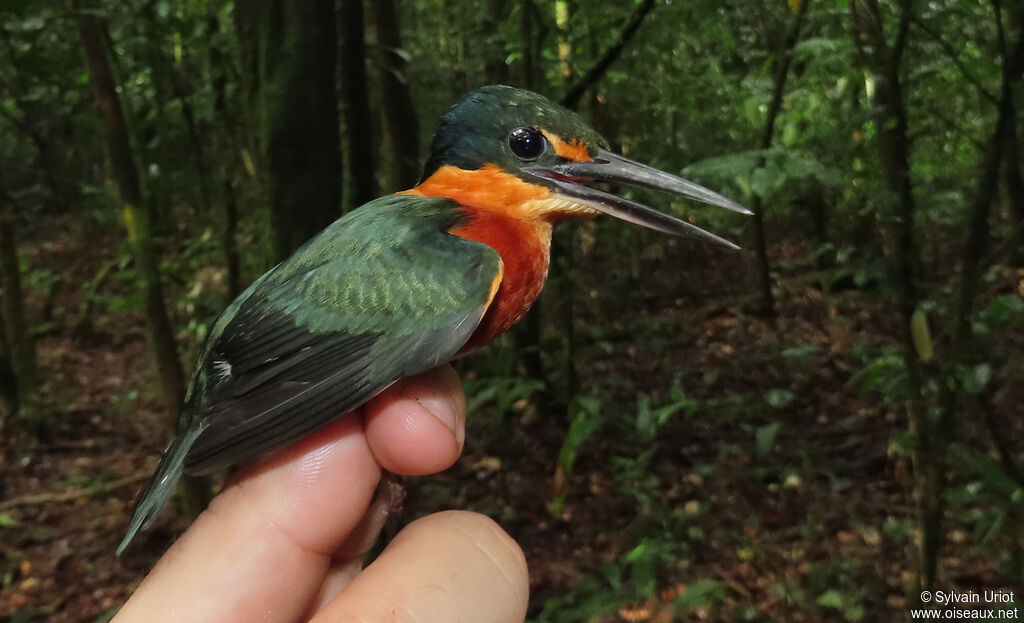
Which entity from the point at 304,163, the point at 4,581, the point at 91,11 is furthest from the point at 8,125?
the point at 304,163

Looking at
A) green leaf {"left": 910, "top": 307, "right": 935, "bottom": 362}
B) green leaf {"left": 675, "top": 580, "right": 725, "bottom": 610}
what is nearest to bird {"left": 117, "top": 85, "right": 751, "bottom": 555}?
green leaf {"left": 910, "top": 307, "right": 935, "bottom": 362}

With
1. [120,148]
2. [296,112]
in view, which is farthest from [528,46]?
[120,148]

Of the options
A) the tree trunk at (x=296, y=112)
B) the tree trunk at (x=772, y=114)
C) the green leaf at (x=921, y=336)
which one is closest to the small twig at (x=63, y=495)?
the tree trunk at (x=296, y=112)

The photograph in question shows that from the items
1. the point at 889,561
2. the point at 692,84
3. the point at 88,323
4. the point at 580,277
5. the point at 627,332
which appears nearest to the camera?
the point at 889,561

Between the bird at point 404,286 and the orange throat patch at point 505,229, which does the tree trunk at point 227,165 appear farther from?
the orange throat patch at point 505,229

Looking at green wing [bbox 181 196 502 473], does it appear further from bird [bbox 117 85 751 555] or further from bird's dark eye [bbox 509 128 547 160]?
bird's dark eye [bbox 509 128 547 160]

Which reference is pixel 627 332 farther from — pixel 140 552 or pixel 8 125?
pixel 8 125
